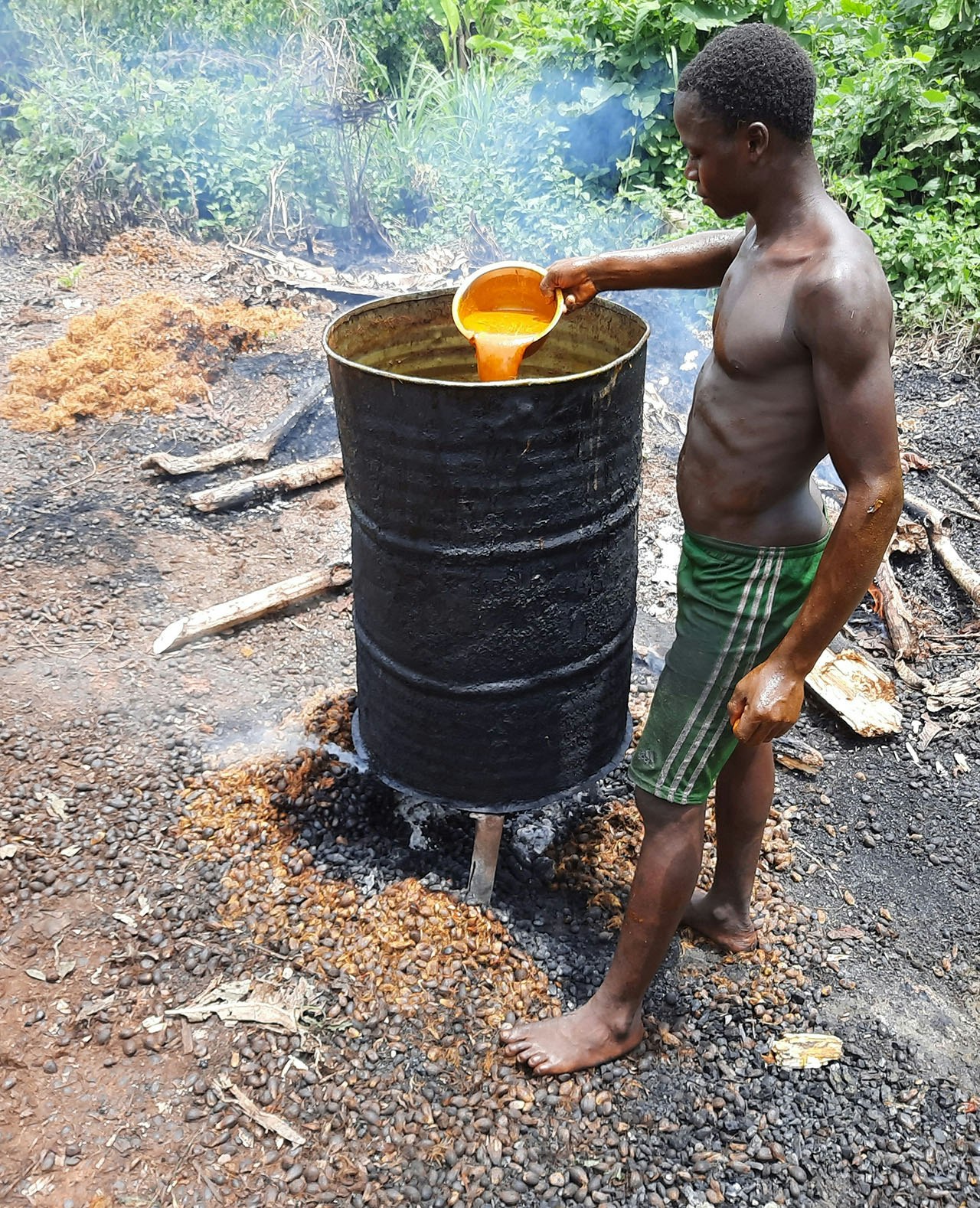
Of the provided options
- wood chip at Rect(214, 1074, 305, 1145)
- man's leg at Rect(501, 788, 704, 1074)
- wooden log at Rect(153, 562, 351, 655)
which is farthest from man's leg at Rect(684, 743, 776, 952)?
wooden log at Rect(153, 562, 351, 655)

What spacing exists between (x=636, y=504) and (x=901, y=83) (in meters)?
6.61

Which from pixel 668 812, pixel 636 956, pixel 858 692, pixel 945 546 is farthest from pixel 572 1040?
pixel 945 546

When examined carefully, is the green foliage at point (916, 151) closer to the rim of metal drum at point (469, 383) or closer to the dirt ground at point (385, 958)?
the dirt ground at point (385, 958)

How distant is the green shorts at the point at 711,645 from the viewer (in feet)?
7.45

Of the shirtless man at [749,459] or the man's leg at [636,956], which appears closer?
the shirtless man at [749,459]

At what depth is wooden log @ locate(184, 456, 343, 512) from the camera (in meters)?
5.34

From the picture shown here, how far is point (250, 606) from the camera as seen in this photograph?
→ 4.39 meters

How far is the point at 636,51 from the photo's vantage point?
817cm

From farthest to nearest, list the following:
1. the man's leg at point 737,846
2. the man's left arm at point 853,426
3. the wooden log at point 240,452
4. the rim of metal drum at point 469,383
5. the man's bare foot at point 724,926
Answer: the wooden log at point 240,452
the man's bare foot at point 724,926
the man's leg at point 737,846
the rim of metal drum at point 469,383
the man's left arm at point 853,426

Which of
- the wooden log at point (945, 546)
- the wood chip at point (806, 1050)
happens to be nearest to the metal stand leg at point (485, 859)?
the wood chip at point (806, 1050)

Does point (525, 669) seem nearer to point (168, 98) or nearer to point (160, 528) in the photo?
point (160, 528)

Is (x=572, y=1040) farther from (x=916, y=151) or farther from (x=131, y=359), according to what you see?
(x=916, y=151)

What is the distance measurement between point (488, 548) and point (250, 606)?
90.0 inches

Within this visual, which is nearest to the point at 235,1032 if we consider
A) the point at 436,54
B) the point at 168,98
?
the point at 168,98
